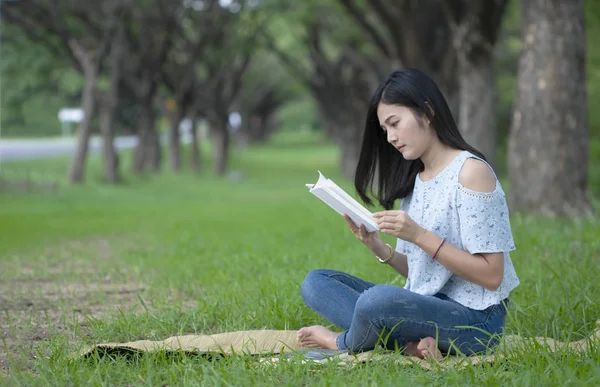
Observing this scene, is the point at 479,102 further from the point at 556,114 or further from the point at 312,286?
Answer: the point at 312,286

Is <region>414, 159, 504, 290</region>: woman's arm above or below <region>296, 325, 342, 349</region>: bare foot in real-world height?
above

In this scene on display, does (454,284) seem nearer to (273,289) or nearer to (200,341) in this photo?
(200,341)

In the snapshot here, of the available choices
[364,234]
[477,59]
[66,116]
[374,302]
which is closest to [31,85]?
[66,116]

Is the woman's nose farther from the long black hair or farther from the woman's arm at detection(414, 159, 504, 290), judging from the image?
the woman's arm at detection(414, 159, 504, 290)

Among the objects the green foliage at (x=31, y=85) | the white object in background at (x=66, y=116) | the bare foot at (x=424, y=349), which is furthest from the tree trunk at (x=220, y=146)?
the bare foot at (x=424, y=349)

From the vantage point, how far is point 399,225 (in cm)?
347

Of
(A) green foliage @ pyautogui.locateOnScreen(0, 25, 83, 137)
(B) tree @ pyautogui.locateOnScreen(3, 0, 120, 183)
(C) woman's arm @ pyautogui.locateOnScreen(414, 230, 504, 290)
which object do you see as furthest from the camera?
(A) green foliage @ pyautogui.locateOnScreen(0, 25, 83, 137)

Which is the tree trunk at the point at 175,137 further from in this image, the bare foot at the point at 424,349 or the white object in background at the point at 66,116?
the bare foot at the point at 424,349

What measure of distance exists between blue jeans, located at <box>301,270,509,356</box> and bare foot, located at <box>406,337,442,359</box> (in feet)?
0.12

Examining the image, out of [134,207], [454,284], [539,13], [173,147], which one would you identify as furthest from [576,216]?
[173,147]

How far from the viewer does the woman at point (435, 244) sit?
3.59 meters

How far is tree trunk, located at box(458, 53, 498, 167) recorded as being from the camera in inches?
526

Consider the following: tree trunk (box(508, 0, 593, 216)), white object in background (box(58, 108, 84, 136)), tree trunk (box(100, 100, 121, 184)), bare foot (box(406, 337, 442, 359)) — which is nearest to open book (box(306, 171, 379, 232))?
bare foot (box(406, 337, 442, 359))

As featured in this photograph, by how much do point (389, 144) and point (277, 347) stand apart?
3.77 ft
